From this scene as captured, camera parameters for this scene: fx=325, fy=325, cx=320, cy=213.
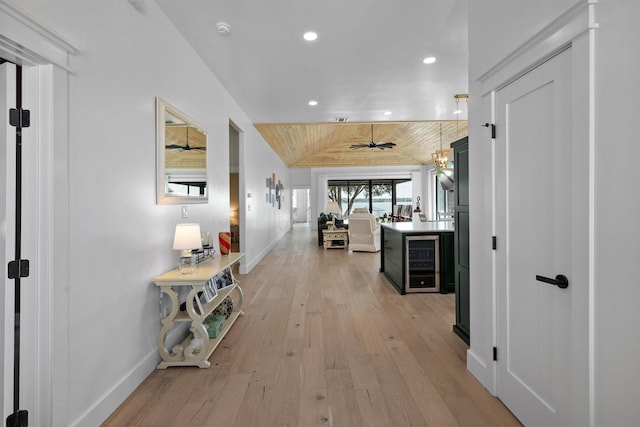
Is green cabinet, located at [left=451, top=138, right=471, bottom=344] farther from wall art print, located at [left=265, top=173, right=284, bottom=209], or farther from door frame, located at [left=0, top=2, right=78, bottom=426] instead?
wall art print, located at [left=265, top=173, right=284, bottom=209]

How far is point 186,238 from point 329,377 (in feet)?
4.82

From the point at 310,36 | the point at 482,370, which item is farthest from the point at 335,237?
the point at 482,370

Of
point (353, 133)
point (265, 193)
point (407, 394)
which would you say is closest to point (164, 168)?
point (407, 394)

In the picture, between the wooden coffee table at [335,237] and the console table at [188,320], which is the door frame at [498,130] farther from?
the wooden coffee table at [335,237]

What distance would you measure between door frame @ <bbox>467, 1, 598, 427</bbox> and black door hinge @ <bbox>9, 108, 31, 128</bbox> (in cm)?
241

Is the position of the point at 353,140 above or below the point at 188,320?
above

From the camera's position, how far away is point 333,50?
3.35m

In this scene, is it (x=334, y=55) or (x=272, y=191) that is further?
(x=272, y=191)

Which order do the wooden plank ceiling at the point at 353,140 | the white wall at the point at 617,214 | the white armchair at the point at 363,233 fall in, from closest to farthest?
the white wall at the point at 617,214
the white armchair at the point at 363,233
the wooden plank ceiling at the point at 353,140

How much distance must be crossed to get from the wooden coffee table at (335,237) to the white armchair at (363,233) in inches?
21.3

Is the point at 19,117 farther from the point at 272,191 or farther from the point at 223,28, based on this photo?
the point at 272,191

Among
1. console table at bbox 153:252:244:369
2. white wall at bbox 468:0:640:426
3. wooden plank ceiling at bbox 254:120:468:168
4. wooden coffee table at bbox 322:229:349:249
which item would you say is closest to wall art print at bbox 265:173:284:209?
wooden plank ceiling at bbox 254:120:468:168

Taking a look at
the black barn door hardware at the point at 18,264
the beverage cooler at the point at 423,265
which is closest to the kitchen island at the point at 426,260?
the beverage cooler at the point at 423,265

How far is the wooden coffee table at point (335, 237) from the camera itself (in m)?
8.66
